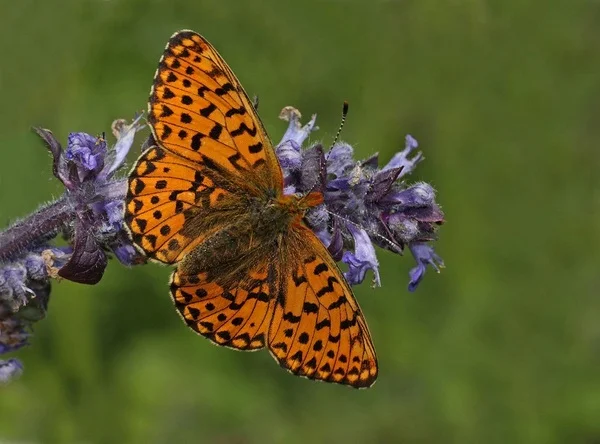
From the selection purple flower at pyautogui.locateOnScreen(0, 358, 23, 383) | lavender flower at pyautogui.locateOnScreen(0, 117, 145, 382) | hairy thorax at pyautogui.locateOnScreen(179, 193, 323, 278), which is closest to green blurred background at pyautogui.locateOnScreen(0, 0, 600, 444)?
purple flower at pyautogui.locateOnScreen(0, 358, 23, 383)

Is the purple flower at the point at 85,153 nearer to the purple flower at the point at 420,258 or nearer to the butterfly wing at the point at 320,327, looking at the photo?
the butterfly wing at the point at 320,327

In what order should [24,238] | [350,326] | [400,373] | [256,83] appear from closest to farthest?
[350,326] < [24,238] < [400,373] < [256,83]

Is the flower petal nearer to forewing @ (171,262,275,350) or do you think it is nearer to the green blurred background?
forewing @ (171,262,275,350)

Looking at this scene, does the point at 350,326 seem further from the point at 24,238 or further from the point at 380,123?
the point at 380,123

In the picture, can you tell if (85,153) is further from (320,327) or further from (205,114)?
(320,327)

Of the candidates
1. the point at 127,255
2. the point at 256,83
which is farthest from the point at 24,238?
the point at 256,83

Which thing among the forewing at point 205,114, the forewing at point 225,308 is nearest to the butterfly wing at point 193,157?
the forewing at point 205,114
